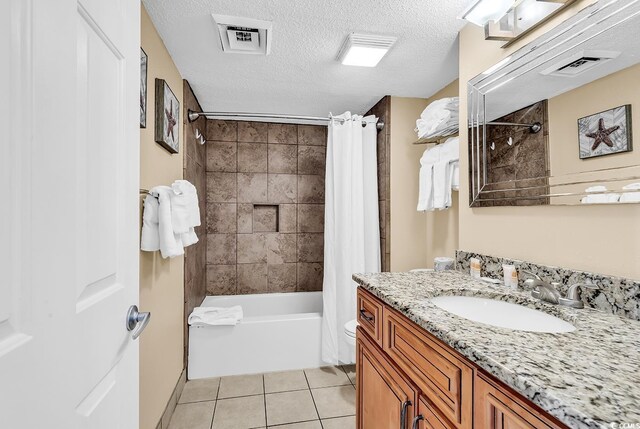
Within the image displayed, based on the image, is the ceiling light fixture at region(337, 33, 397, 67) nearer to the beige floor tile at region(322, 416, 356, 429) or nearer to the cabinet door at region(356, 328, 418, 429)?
the cabinet door at region(356, 328, 418, 429)

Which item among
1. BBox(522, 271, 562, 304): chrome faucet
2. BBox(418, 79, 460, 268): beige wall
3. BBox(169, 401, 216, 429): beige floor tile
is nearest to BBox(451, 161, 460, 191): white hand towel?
BBox(418, 79, 460, 268): beige wall

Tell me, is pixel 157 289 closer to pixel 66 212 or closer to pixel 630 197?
pixel 66 212

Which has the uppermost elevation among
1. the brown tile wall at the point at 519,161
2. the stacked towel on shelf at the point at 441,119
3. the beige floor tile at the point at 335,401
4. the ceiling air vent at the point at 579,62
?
the stacked towel on shelf at the point at 441,119

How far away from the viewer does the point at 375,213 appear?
2590 millimetres

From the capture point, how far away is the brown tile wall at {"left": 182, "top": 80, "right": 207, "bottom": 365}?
2262 millimetres

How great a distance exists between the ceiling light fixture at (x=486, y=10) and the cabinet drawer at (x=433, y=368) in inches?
51.0

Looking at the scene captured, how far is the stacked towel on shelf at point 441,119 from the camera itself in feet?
6.20

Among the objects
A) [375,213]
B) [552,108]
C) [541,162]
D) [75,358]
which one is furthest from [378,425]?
[375,213]

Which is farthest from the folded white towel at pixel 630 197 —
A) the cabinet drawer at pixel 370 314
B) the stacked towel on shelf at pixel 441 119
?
the stacked towel on shelf at pixel 441 119

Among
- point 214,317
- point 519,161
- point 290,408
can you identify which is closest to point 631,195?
point 519,161

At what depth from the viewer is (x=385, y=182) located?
257cm

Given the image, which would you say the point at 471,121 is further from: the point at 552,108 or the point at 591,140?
the point at 591,140

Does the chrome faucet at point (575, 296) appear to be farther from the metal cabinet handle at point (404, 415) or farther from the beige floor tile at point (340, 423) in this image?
the beige floor tile at point (340, 423)

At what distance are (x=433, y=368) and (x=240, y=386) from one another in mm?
1802
